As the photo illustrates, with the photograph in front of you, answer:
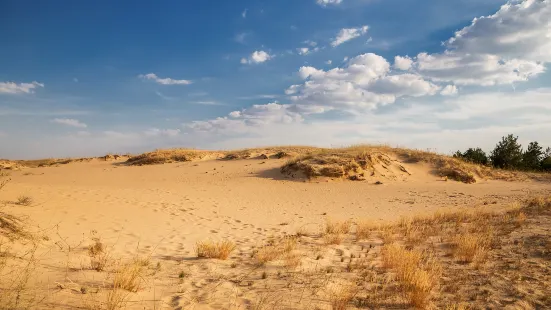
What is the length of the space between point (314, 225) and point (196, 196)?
703 cm

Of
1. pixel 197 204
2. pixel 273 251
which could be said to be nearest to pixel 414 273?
pixel 273 251

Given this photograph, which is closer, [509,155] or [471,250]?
[471,250]

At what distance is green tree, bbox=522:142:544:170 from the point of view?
28312mm

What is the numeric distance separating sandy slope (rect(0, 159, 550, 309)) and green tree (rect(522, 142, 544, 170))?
11.9 metres

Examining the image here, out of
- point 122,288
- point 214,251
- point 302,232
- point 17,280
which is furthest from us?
point 302,232

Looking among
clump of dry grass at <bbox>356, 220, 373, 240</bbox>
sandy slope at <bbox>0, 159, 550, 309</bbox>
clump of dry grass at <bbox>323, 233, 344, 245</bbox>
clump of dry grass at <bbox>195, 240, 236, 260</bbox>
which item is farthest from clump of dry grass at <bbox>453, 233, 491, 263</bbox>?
clump of dry grass at <bbox>195, 240, 236, 260</bbox>

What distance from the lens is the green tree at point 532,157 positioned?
92.9ft

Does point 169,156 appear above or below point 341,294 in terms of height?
above

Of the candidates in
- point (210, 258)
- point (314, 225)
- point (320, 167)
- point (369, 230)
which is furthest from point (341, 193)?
point (210, 258)

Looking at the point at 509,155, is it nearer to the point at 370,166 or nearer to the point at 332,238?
the point at 370,166

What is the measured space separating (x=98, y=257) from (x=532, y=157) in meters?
36.4

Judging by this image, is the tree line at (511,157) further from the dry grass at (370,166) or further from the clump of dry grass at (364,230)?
the clump of dry grass at (364,230)

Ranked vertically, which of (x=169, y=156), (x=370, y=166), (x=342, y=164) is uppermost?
(x=169, y=156)

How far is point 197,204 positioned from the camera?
1352cm
